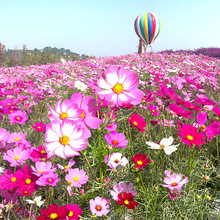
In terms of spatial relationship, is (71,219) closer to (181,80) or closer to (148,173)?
(148,173)

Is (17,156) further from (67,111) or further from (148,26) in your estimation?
(148,26)

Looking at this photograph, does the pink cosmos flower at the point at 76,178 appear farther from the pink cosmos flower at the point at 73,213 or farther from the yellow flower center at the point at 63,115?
the yellow flower center at the point at 63,115

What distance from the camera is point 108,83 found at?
0.94m

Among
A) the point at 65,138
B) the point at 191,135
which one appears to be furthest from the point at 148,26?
the point at 65,138

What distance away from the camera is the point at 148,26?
17.7 meters

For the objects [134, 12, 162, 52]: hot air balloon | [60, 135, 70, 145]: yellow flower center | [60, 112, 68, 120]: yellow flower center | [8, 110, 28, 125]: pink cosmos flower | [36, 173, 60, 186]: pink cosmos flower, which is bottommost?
[36, 173, 60, 186]: pink cosmos flower

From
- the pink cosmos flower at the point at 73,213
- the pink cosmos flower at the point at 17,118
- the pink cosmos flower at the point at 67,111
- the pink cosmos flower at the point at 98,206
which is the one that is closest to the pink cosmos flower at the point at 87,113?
the pink cosmos flower at the point at 67,111

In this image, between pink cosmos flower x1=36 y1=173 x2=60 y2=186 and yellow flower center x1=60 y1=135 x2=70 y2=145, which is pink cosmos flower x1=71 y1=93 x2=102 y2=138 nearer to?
yellow flower center x1=60 y1=135 x2=70 y2=145

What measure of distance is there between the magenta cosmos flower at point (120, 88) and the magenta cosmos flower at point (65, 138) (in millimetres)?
186

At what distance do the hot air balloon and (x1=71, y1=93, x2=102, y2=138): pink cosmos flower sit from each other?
60.5 ft

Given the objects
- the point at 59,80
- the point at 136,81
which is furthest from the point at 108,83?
the point at 59,80

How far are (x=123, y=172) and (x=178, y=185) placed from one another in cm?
67

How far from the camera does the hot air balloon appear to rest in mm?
17594

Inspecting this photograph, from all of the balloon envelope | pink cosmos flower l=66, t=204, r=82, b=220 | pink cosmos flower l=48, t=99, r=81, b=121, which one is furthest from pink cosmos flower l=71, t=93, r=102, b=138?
the balloon envelope
